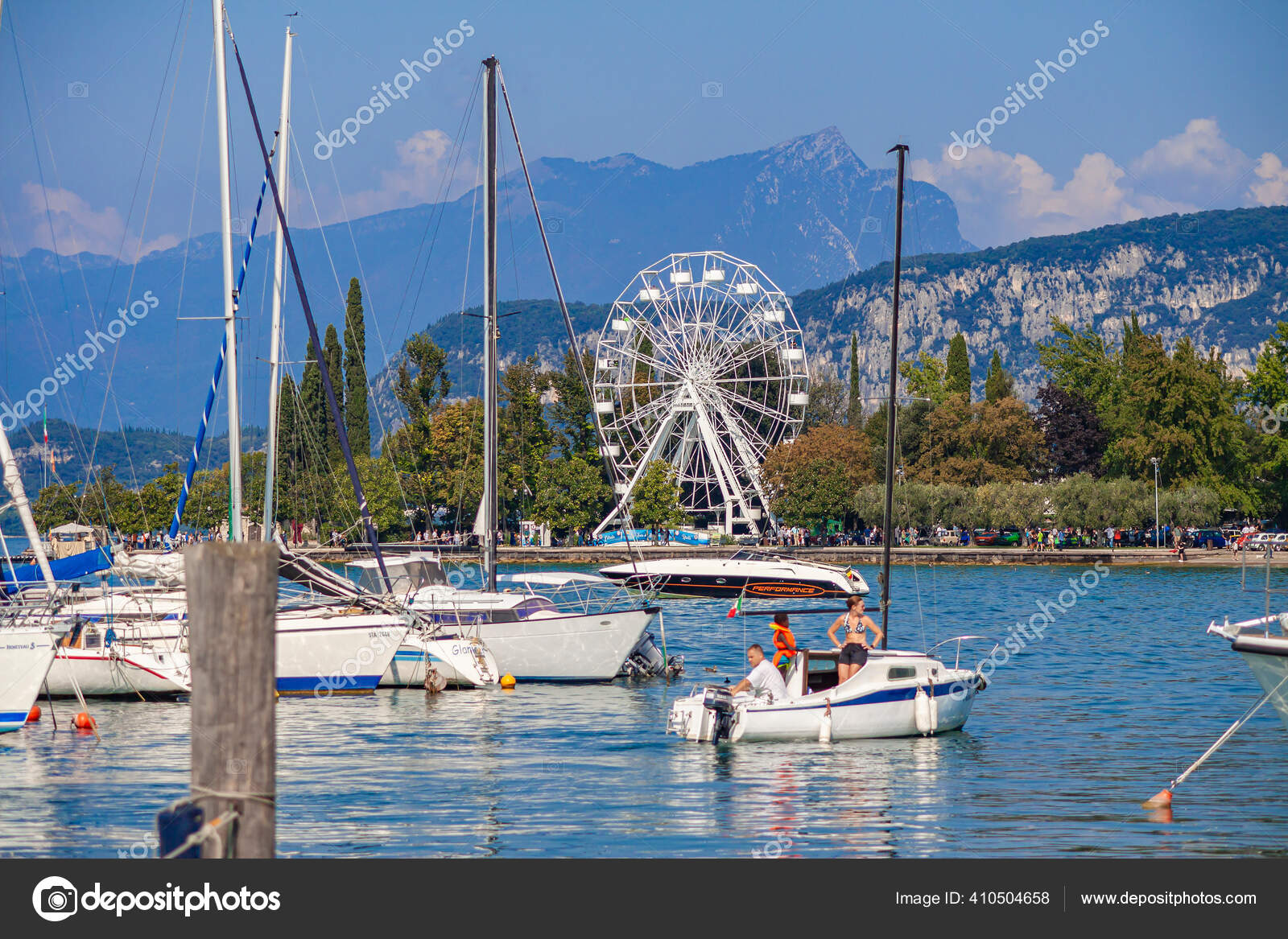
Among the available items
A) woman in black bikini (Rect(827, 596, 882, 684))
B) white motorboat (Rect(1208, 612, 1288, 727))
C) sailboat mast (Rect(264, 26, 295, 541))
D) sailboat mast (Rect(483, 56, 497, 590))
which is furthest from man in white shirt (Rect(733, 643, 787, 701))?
sailboat mast (Rect(264, 26, 295, 541))

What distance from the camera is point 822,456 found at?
101 meters

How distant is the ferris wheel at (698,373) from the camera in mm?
92688

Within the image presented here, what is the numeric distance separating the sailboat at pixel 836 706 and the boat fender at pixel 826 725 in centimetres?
1

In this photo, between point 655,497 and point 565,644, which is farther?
point 655,497

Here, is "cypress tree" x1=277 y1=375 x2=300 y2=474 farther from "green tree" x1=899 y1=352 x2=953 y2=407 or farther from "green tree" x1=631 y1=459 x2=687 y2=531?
"green tree" x1=899 y1=352 x2=953 y2=407

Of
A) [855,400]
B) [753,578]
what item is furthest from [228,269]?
[855,400]

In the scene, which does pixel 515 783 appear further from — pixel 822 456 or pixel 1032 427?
pixel 1032 427

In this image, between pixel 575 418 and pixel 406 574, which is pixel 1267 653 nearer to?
pixel 406 574

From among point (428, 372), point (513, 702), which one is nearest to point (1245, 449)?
point (428, 372)

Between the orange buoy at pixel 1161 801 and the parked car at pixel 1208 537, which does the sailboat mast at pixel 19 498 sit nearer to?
the orange buoy at pixel 1161 801

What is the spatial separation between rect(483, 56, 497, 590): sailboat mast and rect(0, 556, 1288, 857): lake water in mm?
4005

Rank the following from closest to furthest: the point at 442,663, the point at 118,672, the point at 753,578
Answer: the point at 118,672 → the point at 442,663 → the point at 753,578

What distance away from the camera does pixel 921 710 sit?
2106cm

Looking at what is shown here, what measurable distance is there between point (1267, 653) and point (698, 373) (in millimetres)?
77852
